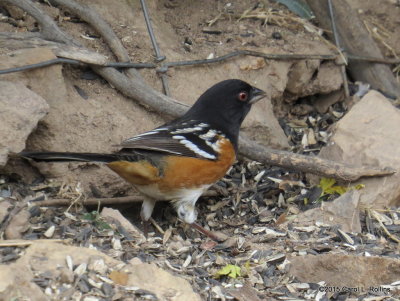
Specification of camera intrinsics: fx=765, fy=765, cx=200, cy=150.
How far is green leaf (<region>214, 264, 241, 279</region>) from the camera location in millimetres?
3439

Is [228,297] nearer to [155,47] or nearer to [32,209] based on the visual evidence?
[32,209]

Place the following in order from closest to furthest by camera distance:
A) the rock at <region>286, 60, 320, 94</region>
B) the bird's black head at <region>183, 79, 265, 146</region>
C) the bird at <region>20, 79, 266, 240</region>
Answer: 1. the bird at <region>20, 79, 266, 240</region>
2. the bird's black head at <region>183, 79, 265, 146</region>
3. the rock at <region>286, 60, 320, 94</region>

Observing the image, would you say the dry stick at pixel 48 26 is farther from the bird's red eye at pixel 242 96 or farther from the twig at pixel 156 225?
the twig at pixel 156 225

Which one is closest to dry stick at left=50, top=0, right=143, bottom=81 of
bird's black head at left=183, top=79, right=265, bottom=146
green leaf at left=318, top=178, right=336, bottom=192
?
bird's black head at left=183, top=79, right=265, bottom=146

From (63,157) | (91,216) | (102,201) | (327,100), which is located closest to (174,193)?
(102,201)

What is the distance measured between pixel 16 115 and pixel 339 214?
181 cm

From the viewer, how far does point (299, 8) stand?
565 centimetres

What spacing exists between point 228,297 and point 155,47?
2.09 metres

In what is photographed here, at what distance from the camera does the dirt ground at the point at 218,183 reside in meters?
3.50

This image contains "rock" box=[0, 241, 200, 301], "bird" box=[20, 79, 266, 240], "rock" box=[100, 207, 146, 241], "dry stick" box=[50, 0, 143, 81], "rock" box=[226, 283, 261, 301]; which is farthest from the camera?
"dry stick" box=[50, 0, 143, 81]

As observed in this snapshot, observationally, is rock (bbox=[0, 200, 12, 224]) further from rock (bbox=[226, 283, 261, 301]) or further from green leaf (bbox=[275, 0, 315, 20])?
green leaf (bbox=[275, 0, 315, 20])

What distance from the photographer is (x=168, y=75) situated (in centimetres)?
489

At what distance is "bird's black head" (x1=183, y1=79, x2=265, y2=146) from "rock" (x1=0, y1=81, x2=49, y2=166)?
93 centimetres

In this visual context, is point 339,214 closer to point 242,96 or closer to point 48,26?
point 242,96
